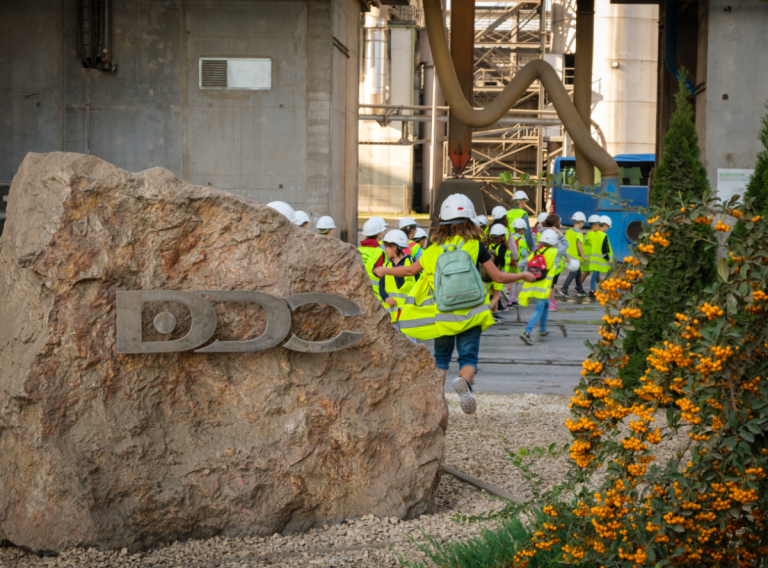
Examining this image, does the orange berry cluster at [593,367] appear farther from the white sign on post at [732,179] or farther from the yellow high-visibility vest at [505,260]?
the yellow high-visibility vest at [505,260]

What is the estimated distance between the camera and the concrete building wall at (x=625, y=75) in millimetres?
30812

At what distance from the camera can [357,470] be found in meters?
4.20

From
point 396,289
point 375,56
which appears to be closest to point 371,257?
point 396,289

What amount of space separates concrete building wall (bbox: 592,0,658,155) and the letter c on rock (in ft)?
95.9

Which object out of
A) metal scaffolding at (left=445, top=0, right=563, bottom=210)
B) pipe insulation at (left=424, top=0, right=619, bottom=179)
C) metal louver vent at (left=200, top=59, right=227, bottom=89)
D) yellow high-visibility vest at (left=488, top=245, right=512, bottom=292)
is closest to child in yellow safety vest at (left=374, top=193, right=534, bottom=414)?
yellow high-visibility vest at (left=488, top=245, right=512, bottom=292)

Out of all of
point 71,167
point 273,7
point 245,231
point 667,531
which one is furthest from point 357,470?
point 273,7

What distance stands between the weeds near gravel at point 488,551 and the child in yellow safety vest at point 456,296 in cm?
215

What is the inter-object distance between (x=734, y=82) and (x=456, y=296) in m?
7.23

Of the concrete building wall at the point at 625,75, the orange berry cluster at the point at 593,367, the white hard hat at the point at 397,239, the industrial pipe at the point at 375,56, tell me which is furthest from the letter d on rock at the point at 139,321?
the industrial pipe at the point at 375,56

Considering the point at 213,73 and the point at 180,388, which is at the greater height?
the point at 213,73

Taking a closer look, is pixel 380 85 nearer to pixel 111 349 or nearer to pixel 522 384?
pixel 522 384

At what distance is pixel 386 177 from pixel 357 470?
108 ft

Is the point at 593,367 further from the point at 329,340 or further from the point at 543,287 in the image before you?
the point at 543,287

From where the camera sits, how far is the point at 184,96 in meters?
13.5
